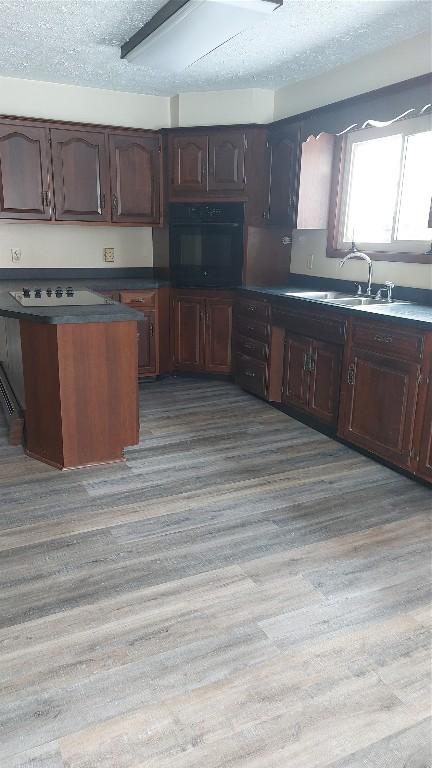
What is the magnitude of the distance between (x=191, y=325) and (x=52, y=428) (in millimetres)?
2055

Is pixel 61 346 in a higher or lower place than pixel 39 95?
lower

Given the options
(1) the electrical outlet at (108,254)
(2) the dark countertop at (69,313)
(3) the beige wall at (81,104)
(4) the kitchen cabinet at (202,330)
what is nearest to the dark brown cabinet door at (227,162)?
(3) the beige wall at (81,104)

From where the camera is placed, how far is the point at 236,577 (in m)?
2.08

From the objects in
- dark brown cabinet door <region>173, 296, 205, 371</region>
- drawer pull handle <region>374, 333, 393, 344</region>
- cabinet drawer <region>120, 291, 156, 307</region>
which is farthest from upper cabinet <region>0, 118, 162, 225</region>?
drawer pull handle <region>374, 333, 393, 344</region>

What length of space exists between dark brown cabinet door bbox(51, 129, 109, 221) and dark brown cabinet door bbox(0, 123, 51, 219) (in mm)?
87

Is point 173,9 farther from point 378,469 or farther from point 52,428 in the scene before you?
point 378,469

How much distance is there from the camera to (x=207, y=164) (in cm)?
456

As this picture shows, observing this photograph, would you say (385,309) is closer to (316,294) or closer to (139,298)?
(316,294)

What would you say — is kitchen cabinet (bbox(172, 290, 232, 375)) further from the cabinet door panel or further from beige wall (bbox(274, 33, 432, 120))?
beige wall (bbox(274, 33, 432, 120))

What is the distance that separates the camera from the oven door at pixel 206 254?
4.62 m

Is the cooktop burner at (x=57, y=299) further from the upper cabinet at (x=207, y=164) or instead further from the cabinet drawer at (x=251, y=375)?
the upper cabinet at (x=207, y=164)

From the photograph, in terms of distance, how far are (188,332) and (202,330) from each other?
0.45 feet

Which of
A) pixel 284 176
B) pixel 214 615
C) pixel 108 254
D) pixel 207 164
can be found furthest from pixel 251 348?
pixel 214 615

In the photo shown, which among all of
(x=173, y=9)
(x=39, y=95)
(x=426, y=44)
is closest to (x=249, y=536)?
(x=173, y=9)
